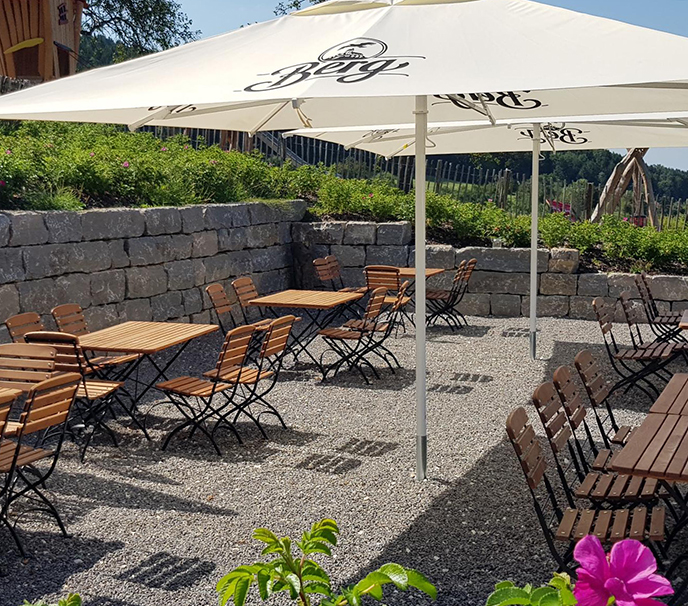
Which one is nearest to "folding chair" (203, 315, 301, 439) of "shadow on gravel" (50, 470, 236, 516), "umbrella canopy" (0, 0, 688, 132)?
"shadow on gravel" (50, 470, 236, 516)

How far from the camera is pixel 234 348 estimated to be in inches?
226

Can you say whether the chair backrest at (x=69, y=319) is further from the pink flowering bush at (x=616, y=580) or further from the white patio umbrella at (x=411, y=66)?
the pink flowering bush at (x=616, y=580)

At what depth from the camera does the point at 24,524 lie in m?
4.37

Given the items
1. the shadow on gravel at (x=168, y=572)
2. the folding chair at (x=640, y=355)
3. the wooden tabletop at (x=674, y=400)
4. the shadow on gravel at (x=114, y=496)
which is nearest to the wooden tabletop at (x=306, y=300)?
the folding chair at (x=640, y=355)

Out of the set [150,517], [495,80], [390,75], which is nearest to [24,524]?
[150,517]

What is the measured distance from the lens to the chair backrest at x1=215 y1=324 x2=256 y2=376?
222 inches

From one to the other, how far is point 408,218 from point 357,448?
6599 mm

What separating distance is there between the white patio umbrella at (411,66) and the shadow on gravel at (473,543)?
47 cm

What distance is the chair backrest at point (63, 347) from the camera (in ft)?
18.0

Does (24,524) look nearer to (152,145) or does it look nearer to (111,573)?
(111,573)

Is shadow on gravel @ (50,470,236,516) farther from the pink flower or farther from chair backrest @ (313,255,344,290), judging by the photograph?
chair backrest @ (313,255,344,290)

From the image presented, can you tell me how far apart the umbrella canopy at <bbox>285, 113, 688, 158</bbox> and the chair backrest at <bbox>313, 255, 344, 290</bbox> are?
194 centimetres

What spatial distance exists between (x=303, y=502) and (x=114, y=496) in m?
1.08

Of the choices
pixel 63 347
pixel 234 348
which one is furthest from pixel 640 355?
pixel 63 347
